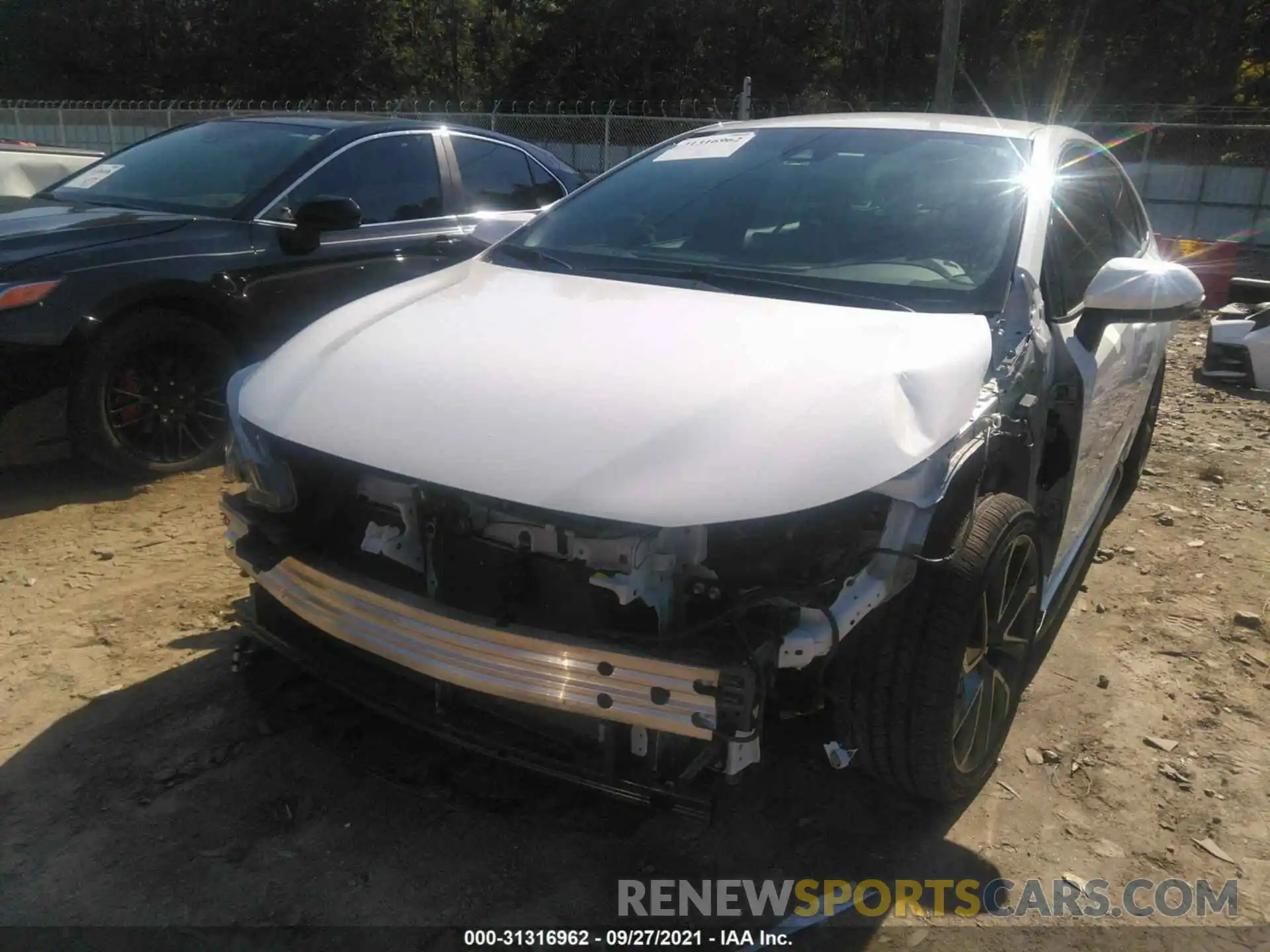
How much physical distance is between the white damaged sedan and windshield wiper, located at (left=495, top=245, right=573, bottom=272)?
11cm

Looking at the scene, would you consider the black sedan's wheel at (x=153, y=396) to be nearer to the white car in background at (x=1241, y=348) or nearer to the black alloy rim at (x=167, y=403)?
the black alloy rim at (x=167, y=403)

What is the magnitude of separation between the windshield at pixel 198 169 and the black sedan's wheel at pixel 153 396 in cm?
72

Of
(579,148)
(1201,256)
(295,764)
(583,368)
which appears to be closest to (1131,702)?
(583,368)

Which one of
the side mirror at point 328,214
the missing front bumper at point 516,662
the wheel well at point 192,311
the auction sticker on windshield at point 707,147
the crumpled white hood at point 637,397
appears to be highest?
the auction sticker on windshield at point 707,147

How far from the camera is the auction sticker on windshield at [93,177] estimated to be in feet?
17.3

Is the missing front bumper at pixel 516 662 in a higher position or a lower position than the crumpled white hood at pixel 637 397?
lower

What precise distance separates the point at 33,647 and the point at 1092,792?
3.26 m

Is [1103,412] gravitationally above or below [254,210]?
below

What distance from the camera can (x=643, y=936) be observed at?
221cm

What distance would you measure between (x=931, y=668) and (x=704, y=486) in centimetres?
70

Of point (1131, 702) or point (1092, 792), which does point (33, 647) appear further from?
point (1131, 702)

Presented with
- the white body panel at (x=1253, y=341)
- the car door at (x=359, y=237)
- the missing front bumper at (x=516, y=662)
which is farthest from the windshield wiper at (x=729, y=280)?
the white body panel at (x=1253, y=341)

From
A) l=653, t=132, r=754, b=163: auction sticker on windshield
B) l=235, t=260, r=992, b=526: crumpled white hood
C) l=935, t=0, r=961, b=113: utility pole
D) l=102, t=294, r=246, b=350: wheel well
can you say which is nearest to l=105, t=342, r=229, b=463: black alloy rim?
l=102, t=294, r=246, b=350: wheel well

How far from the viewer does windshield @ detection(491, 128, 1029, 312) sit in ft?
9.13
